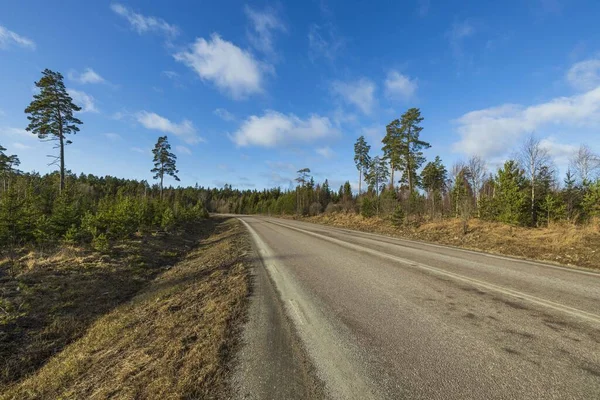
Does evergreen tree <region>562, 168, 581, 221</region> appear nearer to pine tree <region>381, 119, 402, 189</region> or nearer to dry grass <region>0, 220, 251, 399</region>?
pine tree <region>381, 119, 402, 189</region>

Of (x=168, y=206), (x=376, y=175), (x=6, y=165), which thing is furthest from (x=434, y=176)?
(x=6, y=165)

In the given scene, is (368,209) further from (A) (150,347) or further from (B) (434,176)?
(A) (150,347)

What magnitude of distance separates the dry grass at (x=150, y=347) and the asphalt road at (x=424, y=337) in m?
0.45

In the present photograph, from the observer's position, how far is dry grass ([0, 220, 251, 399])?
112 inches

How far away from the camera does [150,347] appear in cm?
380

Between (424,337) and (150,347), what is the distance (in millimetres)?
3850

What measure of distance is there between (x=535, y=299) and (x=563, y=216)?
74.2ft

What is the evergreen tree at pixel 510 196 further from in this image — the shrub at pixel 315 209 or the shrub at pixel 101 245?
the shrub at pixel 315 209

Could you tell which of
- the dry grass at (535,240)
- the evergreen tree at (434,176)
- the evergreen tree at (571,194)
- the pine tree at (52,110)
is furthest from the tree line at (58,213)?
the evergreen tree at (434,176)

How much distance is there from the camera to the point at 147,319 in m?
5.32

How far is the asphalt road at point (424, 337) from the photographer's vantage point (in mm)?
2529

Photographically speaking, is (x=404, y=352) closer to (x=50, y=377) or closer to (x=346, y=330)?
(x=346, y=330)

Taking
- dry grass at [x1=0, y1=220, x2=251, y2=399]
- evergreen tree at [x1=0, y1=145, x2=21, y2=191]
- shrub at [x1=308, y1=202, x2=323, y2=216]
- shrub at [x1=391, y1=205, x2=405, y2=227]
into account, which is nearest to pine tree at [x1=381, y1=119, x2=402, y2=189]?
shrub at [x1=391, y1=205, x2=405, y2=227]

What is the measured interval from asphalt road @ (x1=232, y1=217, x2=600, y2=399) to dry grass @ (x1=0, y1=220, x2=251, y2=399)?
1.48ft
